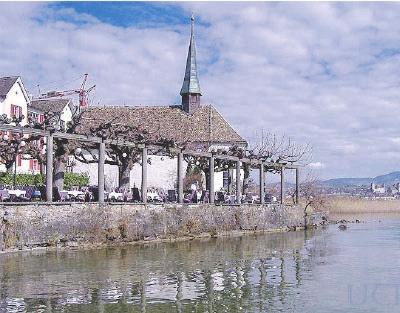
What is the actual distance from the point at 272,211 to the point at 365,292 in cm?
2319

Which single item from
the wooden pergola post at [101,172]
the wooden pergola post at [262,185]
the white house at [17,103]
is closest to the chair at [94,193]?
the wooden pergola post at [101,172]

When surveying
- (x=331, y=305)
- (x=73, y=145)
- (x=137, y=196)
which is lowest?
(x=331, y=305)

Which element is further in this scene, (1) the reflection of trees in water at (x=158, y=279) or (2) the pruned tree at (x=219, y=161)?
(2) the pruned tree at (x=219, y=161)

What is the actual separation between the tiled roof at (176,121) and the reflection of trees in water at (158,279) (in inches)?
1040

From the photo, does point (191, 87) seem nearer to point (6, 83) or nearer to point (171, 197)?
point (6, 83)

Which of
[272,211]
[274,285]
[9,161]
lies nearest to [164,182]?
[272,211]

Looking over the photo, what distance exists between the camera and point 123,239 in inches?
1013

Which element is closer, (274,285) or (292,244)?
(274,285)

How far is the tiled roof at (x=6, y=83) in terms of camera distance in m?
42.2

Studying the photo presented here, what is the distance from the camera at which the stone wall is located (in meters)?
21.8

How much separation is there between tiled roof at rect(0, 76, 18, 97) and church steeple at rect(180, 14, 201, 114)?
624 inches

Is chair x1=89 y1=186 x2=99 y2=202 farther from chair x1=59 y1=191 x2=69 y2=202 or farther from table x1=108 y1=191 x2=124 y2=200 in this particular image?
chair x1=59 y1=191 x2=69 y2=202

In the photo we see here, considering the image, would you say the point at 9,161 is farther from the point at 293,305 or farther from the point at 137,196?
the point at 293,305

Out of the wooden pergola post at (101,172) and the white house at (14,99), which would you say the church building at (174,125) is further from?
the wooden pergola post at (101,172)
